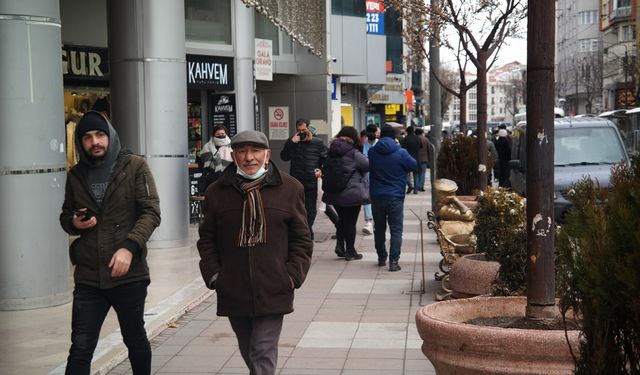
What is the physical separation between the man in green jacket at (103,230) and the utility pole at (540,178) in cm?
214

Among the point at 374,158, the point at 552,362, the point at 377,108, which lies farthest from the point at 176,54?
the point at 377,108

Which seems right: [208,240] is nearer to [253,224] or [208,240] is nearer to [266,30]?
[253,224]

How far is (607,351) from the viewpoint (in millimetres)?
3646

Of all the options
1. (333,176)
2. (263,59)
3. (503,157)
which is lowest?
(503,157)

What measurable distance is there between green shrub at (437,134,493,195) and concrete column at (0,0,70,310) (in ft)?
30.6

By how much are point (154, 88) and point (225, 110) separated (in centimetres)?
544

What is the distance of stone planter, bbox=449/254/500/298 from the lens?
350 inches

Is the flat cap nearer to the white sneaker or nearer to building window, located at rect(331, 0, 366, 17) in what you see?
the white sneaker

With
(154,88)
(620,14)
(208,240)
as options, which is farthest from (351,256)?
(620,14)

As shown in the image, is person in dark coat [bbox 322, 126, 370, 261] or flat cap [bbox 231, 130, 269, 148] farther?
person in dark coat [bbox 322, 126, 370, 261]

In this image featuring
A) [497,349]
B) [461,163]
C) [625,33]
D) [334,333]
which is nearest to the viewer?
[497,349]

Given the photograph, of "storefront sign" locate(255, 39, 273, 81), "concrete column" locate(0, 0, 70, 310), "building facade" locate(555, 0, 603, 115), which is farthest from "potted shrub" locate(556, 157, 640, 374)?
"building facade" locate(555, 0, 603, 115)

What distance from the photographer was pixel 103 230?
18.9 feet

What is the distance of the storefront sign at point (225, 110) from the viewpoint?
19422mm
